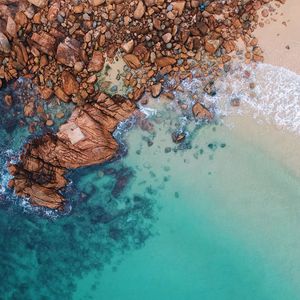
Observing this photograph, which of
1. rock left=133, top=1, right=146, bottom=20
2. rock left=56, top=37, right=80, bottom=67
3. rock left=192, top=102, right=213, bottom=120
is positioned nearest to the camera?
rock left=133, top=1, right=146, bottom=20

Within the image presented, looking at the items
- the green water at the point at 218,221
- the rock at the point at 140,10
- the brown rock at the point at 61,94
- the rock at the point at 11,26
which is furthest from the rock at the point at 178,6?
the rock at the point at 11,26

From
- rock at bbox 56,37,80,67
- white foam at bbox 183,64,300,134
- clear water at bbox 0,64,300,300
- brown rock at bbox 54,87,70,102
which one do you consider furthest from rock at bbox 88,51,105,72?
white foam at bbox 183,64,300,134

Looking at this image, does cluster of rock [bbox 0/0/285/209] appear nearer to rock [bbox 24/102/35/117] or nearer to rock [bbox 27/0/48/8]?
rock [bbox 27/0/48/8]

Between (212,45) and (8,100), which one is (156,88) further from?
(8,100)

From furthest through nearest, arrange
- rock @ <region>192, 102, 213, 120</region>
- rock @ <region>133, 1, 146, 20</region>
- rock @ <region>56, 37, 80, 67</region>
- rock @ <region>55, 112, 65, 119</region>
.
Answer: rock @ <region>55, 112, 65, 119</region> → rock @ <region>192, 102, 213, 120</region> → rock @ <region>56, 37, 80, 67</region> → rock @ <region>133, 1, 146, 20</region>

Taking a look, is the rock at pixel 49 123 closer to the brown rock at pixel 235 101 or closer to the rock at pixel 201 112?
the rock at pixel 201 112

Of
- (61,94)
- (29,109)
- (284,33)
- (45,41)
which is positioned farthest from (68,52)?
(284,33)
